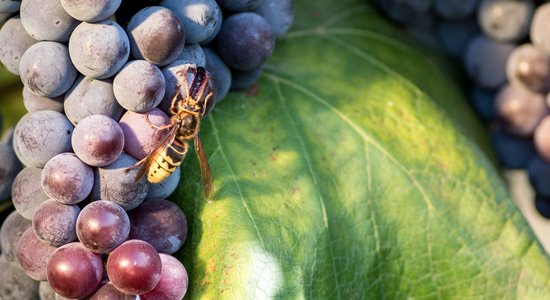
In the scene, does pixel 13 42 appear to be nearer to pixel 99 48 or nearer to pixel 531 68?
pixel 99 48

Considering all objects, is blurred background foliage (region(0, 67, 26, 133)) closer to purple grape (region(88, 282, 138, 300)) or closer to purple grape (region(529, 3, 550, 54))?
purple grape (region(88, 282, 138, 300))

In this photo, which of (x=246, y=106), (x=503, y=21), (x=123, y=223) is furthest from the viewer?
(x=503, y=21)

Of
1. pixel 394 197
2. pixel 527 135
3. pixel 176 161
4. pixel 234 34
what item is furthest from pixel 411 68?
pixel 176 161

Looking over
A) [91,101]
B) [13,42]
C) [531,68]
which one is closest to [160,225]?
[91,101]

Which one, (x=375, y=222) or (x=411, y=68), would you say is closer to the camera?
(x=375, y=222)

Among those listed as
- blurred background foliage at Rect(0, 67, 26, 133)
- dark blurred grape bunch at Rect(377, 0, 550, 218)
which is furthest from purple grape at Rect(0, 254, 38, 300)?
dark blurred grape bunch at Rect(377, 0, 550, 218)

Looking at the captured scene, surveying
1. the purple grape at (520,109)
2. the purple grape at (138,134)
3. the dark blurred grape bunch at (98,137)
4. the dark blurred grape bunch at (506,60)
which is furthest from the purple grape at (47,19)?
the purple grape at (520,109)

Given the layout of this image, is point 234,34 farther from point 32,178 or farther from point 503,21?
point 503,21
